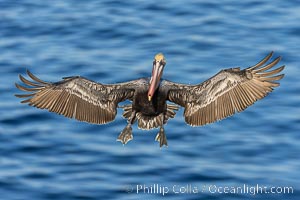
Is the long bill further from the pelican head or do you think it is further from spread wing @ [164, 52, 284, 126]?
spread wing @ [164, 52, 284, 126]

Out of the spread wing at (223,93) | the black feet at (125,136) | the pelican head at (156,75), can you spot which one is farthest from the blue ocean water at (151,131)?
the pelican head at (156,75)

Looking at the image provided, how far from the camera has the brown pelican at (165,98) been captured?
677 inches

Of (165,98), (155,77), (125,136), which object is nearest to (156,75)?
(155,77)

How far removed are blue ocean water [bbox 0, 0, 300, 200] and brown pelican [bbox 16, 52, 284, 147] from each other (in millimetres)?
4994

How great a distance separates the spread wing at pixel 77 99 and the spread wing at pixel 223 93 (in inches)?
45.0

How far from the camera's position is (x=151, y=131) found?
2375 centimetres

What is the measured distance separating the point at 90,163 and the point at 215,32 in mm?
6870

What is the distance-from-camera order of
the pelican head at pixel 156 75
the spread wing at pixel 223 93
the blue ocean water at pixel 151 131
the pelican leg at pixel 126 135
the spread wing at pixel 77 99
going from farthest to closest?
the blue ocean water at pixel 151 131 < the spread wing at pixel 77 99 < the spread wing at pixel 223 93 < the pelican leg at pixel 126 135 < the pelican head at pixel 156 75

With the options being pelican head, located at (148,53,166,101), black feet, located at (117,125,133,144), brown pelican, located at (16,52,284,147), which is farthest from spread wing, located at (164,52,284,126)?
black feet, located at (117,125,133,144)

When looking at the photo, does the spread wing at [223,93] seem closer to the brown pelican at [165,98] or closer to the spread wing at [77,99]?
the brown pelican at [165,98]

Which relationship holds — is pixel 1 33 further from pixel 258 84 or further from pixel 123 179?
pixel 258 84

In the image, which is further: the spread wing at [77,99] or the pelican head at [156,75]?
the spread wing at [77,99]

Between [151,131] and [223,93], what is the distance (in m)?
6.39

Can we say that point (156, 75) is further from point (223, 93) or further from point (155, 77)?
point (223, 93)
